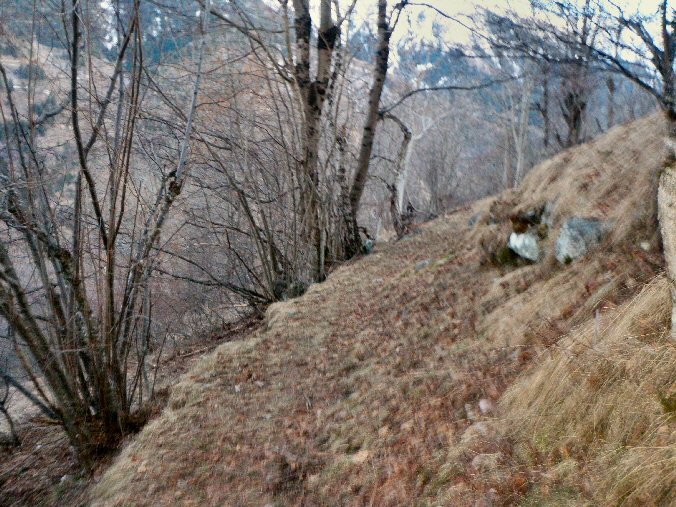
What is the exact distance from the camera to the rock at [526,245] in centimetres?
507

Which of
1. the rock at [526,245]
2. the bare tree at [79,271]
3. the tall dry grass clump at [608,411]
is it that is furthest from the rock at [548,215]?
the bare tree at [79,271]

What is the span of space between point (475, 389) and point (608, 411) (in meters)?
1.03

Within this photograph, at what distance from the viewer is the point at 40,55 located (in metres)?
4.55

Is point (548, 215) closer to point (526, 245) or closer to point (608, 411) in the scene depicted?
point (526, 245)

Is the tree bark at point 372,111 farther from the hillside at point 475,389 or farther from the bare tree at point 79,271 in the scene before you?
the bare tree at point 79,271

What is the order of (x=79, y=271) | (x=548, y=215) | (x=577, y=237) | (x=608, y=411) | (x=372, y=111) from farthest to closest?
(x=372, y=111), (x=548, y=215), (x=577, y=237), (x=79, y=271), (x=608, y=411)

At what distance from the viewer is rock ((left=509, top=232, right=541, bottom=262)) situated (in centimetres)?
507

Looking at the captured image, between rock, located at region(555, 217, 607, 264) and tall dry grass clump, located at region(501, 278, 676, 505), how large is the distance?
1.33 m

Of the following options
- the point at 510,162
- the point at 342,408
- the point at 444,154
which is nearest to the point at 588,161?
the point at 342,408

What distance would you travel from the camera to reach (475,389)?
138 inches

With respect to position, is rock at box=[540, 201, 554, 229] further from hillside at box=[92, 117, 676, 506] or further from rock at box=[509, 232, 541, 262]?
rock at box=[509, 232, 541, 262]

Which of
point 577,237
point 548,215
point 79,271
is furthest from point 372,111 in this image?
point 79,271

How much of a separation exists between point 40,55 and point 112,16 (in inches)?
24.9

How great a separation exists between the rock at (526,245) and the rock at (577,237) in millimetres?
379
